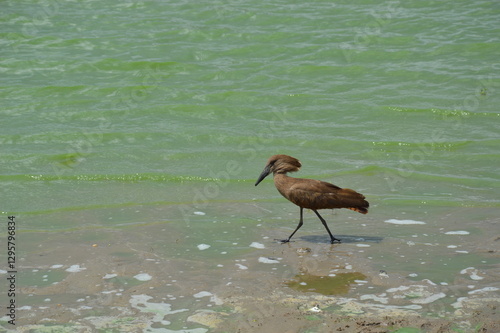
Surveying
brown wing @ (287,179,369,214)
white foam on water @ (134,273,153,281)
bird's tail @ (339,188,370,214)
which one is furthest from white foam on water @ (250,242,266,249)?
white foam on water @ (134,273,153,281)

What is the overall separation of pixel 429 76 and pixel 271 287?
10072 mm

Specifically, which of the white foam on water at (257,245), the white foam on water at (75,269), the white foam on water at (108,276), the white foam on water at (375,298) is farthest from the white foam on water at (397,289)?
the white foam on water at (75,269)

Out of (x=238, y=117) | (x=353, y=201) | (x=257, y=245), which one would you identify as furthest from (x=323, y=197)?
(x=238, y=117)

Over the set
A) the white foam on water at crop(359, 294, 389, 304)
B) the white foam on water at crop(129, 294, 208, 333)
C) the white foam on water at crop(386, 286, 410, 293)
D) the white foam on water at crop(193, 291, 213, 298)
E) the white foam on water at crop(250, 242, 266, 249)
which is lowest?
the white foam on water at crop(129, 294, 208, 333)

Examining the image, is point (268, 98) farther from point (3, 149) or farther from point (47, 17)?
point (47, 17)

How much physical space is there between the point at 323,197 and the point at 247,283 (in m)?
1.61

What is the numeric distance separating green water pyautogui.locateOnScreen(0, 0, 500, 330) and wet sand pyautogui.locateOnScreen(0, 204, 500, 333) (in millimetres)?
95

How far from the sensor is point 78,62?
17219mm

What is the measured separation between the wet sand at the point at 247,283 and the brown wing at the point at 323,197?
0.41m

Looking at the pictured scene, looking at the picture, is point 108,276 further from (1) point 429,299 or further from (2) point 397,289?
(1) point 429,299

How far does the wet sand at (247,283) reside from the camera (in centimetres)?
600

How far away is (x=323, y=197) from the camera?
26.2 feet

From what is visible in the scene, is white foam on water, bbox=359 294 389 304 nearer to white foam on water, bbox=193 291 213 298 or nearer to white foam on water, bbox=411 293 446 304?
white foam on water, bbox=411 293 446 304

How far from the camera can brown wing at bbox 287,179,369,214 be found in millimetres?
7980
